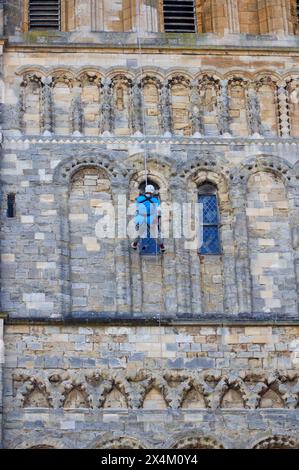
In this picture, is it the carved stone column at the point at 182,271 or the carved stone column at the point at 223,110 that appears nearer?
the carved stone column at the point at 182,271

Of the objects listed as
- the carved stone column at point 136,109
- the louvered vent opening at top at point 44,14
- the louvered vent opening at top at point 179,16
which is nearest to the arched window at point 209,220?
the carved stone column at point 136,109

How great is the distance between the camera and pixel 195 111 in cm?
2469

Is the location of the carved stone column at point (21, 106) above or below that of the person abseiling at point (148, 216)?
above

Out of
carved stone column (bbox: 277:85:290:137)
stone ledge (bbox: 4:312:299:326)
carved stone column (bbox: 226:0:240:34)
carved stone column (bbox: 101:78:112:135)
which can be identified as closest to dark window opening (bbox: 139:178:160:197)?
carved stone column (bbox: 101:78:112:135)

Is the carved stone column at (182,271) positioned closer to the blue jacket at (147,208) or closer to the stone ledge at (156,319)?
the stone ledge at (156,319)

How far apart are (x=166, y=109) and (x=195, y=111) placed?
0.42m

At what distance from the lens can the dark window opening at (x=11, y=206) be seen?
78.1 ft

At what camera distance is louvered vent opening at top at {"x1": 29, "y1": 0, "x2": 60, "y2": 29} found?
83.2 feet

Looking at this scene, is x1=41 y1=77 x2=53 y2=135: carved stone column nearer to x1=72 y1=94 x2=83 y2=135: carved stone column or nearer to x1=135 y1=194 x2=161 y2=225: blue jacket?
x1=72 y1=94 x2=83 y2=135: carved stone column

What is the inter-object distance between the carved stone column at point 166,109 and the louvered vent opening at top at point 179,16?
1.12m

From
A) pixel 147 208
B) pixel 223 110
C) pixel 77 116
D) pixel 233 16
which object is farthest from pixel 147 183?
pixel 233 16

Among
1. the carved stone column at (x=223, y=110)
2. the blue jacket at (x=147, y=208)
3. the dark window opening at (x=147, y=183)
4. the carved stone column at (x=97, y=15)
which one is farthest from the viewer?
the carved stone column at (x=97, y=15)
